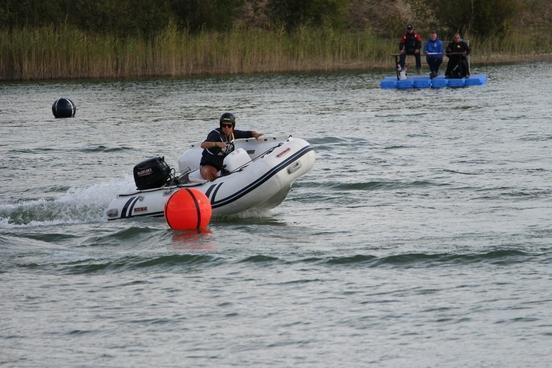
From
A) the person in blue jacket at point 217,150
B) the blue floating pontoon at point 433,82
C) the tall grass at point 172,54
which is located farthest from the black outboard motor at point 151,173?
the tall grass at point 172,54

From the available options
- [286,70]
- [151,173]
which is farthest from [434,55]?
[151,173]

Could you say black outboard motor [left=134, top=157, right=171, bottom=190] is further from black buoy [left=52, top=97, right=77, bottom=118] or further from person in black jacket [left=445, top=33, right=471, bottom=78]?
person in black jacket [left=445, top=33, right=471, bottom=78]

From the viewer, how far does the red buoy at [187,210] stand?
14781 millimetres

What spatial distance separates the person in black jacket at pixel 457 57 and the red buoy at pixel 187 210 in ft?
69.7

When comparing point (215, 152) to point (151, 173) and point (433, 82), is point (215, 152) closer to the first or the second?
point (151, 173)

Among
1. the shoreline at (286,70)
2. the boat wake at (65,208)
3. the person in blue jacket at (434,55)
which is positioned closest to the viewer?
the boat wake at (65,208)

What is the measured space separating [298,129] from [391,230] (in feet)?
43.0

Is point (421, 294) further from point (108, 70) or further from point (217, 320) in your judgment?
point (108, 70)

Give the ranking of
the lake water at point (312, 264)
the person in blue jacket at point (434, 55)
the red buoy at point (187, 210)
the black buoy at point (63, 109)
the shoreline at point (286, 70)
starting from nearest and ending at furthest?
the lake water at point (312, 264), the red buoy at point (187, 210), the black buoy at point (63, 109), the person in blue jacket at point (434, 55), the shoreline at point (286, 70)

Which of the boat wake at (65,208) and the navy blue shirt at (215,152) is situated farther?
the boat wake at (65,208)

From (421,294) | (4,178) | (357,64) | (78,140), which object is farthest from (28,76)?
(421,294)

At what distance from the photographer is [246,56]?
43.1 meters

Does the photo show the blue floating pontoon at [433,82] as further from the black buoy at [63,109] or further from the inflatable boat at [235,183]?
the inflatable boat at [235,183]

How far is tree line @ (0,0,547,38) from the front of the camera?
167ft
